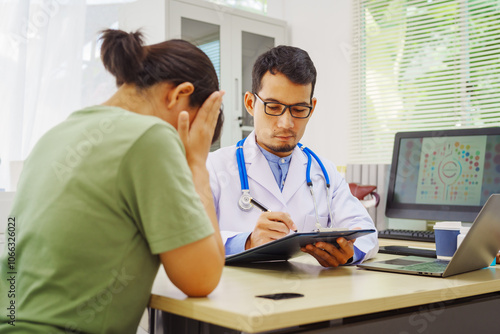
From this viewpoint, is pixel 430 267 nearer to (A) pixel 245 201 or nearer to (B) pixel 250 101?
(A) pixel 245 201

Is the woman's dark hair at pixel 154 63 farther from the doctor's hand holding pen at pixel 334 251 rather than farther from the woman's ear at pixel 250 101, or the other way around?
the woman's ear at pixel 250 101

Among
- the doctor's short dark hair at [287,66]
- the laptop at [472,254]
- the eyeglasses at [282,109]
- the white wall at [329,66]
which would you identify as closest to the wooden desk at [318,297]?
the laptop at [472,254]

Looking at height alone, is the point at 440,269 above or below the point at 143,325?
above

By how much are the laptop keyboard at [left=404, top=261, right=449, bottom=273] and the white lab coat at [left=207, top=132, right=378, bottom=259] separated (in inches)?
12.2

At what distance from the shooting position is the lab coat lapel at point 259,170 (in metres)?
1.83

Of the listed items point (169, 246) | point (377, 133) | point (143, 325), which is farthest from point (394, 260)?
point (377, 133)

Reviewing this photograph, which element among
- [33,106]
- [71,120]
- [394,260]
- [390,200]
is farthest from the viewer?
[33,106]

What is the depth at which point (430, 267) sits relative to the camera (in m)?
1.38

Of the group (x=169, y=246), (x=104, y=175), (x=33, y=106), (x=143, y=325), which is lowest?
(x=143, y=325)

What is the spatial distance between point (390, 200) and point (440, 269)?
3.65ft

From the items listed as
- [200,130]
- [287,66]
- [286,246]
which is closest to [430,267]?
[286,246]

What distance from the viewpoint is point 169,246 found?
2.94ft

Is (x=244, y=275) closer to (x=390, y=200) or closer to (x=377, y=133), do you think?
(x=390, y=200)

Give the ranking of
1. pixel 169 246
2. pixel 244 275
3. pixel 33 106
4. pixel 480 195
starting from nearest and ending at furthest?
pixel 169 246, pixel 244 275, pixel 480 195, pixel 33 106
